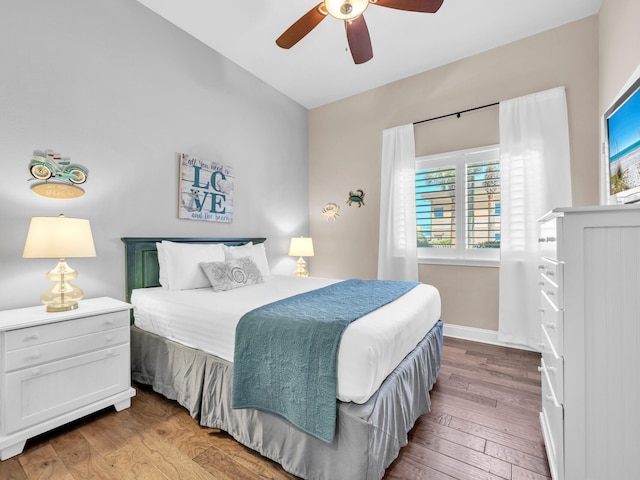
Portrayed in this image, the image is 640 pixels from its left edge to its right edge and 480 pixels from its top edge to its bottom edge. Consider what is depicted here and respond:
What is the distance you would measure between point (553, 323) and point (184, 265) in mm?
2499

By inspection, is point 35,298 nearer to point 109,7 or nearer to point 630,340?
point 109,7

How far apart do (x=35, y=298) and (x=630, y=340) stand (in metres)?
3.21

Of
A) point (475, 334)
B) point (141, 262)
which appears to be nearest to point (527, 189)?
point (475, 334)

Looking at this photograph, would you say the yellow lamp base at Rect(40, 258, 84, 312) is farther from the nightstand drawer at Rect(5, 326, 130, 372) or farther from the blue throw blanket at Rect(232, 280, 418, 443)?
the blue throw blanket at Rect(232, 280, 418, 443)

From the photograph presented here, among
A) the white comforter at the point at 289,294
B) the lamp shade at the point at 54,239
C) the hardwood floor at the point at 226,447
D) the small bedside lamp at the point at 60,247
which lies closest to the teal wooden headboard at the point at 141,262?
the white comforter at the point at 289,294

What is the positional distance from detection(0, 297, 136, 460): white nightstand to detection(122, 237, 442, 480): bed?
263 mm

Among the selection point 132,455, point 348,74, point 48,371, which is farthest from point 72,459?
point 348,74

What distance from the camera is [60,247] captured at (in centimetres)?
174

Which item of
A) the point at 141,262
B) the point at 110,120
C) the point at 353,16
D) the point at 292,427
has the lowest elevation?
the point at 292,427

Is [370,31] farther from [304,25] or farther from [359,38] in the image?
[304,25]

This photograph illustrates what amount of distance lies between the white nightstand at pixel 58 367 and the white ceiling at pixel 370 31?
264cm

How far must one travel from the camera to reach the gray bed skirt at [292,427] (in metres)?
1.27

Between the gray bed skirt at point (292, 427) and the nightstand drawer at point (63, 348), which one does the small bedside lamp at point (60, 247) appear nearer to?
the nightstand drawer at point (63, 348)

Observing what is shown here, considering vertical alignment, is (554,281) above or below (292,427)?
above
